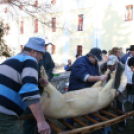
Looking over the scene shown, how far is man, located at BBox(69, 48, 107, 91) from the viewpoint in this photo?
270cm

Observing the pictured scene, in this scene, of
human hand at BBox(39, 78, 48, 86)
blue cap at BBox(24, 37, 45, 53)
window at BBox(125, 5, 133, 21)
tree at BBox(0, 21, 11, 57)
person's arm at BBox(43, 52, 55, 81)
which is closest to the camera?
blue cap at BBox(24, 37, 45, 53)

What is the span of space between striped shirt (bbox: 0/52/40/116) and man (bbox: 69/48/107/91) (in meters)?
1.28

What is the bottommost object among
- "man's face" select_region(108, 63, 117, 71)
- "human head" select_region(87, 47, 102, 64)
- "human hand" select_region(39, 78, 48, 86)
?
"human hand" select_region(39, 78, 48, 86)

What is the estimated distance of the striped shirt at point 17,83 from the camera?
4.88ft

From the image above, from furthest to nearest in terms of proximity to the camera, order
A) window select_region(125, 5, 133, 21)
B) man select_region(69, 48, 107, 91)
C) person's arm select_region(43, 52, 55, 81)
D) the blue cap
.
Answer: window select_region(125, 5, 133, 21)
person's arm select_region(43, 52, 55, 81)
man select_region(69, 48, 107, 91)
the blue cap

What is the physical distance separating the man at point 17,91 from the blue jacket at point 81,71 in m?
1.27

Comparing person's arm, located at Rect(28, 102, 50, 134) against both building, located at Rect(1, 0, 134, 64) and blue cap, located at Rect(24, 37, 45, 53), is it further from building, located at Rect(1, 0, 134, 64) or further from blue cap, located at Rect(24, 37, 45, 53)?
building, located at Rect(1, 0, 134, 64)

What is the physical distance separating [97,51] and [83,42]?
1308 centimetres

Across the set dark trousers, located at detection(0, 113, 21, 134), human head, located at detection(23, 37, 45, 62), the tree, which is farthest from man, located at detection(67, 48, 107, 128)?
the tree

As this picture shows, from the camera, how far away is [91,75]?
288 cm

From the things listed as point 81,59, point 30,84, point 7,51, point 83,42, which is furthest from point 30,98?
point 83,42

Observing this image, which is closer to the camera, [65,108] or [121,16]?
[65,108]

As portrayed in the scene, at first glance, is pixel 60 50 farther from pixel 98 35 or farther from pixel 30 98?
pixel 30 98

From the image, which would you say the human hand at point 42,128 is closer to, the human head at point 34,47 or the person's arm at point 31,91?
the person's arm at point 31,91
